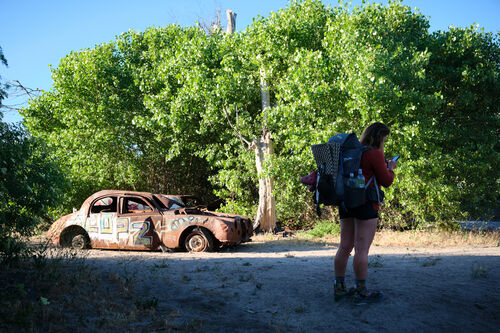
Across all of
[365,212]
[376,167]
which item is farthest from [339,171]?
[365,212]

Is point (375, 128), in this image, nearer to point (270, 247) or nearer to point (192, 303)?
point (192, 303)

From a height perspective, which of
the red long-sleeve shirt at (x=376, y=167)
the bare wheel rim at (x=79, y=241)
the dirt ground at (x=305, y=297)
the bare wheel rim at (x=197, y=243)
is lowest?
the dirt ground at (x=305, y=297)

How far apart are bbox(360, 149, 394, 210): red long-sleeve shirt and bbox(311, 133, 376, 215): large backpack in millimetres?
95

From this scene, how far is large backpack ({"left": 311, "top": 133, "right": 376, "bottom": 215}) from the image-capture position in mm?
4332

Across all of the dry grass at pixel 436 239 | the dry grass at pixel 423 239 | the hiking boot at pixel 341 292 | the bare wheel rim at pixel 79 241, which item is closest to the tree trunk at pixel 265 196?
the dry grass at pixel 423 239

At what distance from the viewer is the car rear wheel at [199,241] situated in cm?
1003

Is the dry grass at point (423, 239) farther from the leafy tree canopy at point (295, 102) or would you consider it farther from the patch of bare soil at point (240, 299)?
the patch of bare soil at point (240, 299)

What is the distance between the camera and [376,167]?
14.4ft

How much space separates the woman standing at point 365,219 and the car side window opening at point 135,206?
23.3 feet

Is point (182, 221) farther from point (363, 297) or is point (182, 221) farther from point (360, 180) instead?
point (360, 180)

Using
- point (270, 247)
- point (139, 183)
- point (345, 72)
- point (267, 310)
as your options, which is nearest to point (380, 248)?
point (270, 247)

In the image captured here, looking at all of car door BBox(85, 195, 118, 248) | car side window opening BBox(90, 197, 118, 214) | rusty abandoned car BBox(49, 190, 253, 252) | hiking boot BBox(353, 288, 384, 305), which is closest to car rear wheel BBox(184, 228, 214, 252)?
rusty abandoned car BBox(49, 190, 253, 252)

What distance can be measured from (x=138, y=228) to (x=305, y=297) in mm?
6382

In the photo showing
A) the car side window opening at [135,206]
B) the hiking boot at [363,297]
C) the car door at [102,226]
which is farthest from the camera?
the car side window opening at [135,206]
